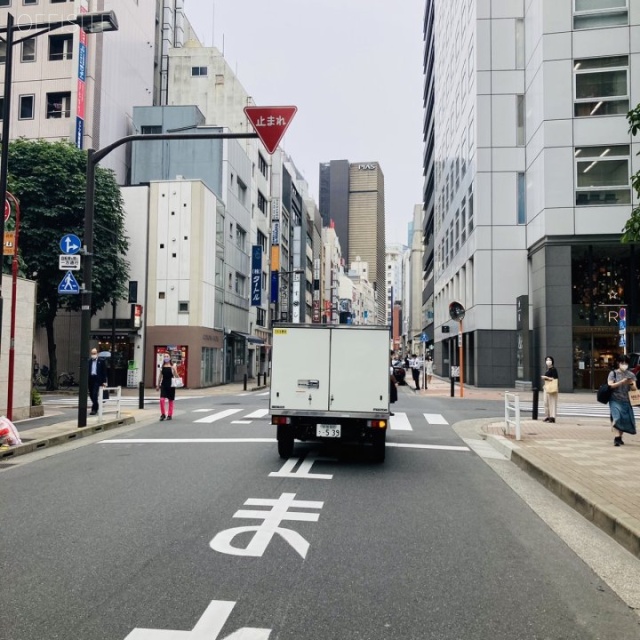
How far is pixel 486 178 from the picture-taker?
3556 centimetres

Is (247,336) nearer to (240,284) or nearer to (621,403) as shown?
(240,284)

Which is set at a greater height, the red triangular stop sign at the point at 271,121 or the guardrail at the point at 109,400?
the red triangular stop sign at the point at 271,121

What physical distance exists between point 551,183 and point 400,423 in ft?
63.9

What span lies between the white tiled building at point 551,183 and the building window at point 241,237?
18815mm

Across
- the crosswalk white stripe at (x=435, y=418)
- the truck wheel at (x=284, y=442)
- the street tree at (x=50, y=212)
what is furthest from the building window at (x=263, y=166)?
the truck wheel at (x=284, y=442)

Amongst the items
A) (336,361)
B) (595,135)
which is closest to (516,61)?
(595,135)

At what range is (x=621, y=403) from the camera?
11.9m

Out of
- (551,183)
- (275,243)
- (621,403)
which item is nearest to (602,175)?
(551,183)

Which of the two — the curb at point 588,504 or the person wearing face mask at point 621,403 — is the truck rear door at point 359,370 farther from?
the person wearing face mask at point 621,403

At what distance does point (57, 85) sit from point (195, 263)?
16.0 metres

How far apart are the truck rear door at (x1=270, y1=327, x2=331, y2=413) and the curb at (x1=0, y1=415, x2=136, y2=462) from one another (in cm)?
469

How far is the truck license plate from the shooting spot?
10.0m

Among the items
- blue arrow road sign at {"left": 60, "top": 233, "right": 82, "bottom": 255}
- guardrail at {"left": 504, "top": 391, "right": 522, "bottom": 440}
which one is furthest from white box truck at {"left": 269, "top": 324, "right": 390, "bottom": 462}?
blue arrow road sign at {"left": 60, "top": 233, "right": 82, "bottom": 255}

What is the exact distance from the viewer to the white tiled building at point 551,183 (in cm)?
3053
